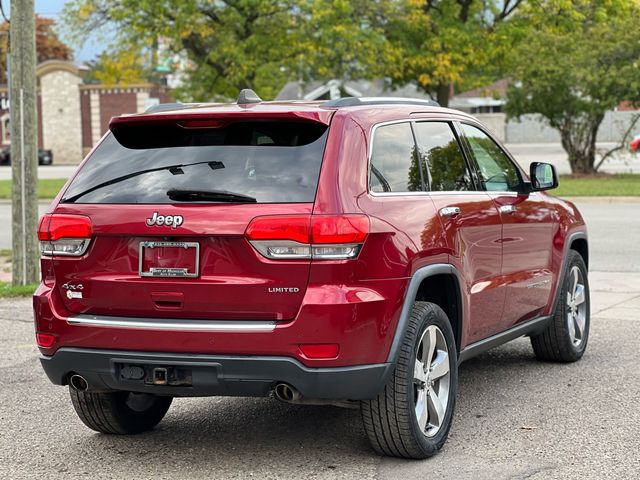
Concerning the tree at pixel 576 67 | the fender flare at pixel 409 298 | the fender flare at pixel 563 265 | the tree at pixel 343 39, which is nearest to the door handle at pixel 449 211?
the fender flare at pixel 409 298

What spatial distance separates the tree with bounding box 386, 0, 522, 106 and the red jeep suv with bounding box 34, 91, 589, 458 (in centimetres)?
2848

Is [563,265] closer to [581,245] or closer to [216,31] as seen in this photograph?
[581,245]

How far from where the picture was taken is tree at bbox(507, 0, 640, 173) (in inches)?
1230

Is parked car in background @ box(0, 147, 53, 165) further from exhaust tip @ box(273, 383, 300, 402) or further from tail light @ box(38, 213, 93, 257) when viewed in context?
exhaust tip @ box(273, 383, 300, 402)

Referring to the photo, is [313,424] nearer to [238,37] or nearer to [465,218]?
[465,218]

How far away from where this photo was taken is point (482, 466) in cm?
524

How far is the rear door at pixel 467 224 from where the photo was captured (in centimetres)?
582

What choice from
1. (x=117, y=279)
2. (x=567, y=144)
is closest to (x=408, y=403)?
(x=117, y=279)

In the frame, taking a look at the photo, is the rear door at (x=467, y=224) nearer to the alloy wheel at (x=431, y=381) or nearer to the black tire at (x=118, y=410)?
the alloy wheel at (x=431, y=381)

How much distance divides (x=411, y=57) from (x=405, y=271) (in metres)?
29.7

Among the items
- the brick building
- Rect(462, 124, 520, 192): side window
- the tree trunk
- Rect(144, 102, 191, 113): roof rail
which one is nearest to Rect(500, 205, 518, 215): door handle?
Rect(462, 124, 520, 192): side window

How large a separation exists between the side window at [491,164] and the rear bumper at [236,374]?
194 centimetres

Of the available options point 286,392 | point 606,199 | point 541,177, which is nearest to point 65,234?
point 286,392

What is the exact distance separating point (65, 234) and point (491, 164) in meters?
2.71
